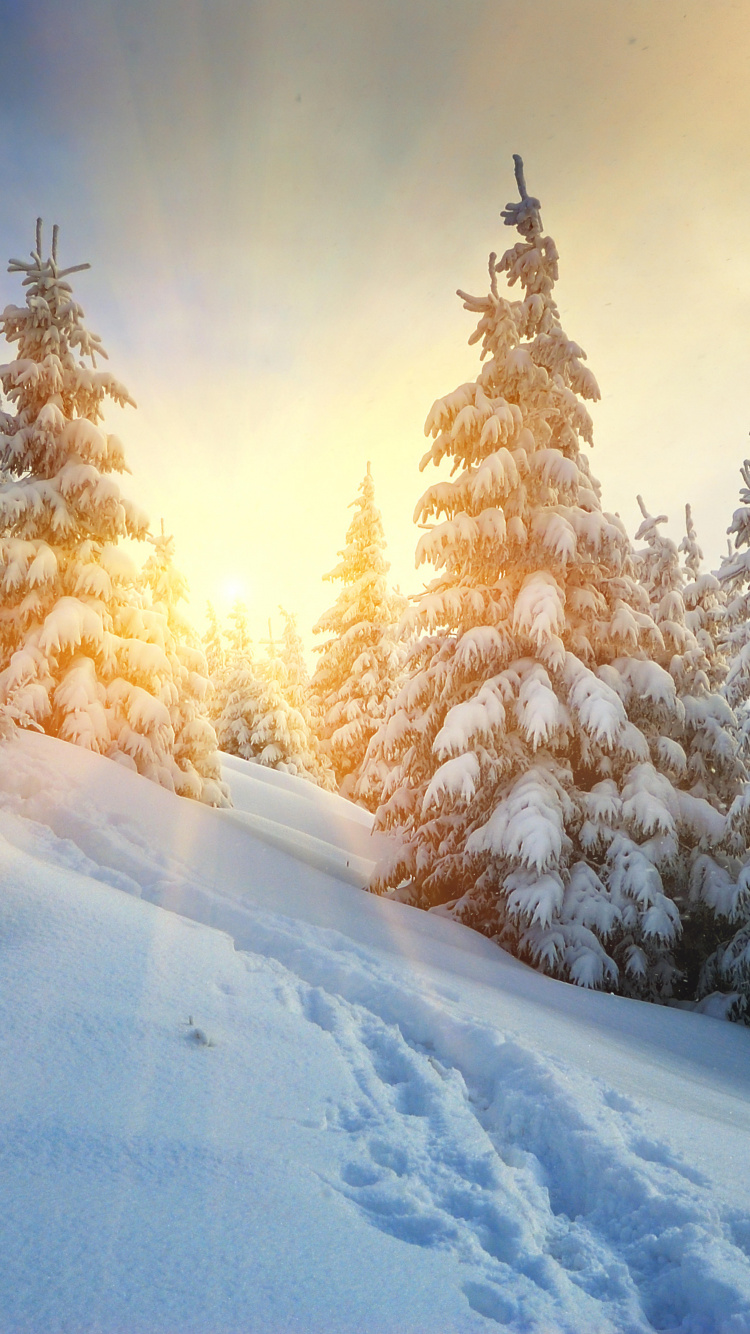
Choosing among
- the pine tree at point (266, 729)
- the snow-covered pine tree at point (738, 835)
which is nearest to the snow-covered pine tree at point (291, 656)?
the pine tree at point (266, 729)

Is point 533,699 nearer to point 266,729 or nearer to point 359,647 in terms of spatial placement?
point 359,647

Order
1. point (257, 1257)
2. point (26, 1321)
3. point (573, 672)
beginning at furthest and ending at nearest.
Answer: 1. point (573, 672)
2. point (257, 1257)
3. point (26, 1321)

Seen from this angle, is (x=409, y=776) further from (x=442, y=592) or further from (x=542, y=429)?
(x=542, y=429)

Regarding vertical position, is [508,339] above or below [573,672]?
above

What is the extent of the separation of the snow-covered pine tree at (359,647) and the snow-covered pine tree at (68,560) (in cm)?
1431

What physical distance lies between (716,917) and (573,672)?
4.29m

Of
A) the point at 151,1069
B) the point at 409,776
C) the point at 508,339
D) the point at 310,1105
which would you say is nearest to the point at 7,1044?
the point at 151,1069

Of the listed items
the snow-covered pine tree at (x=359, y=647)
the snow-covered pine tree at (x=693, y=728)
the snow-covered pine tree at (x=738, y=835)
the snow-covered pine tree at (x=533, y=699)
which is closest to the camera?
the snow-covered pine tree at (x=533, y=699)

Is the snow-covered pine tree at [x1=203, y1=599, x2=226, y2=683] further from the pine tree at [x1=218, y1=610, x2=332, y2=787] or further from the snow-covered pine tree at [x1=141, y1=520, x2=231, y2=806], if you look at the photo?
the snow-covered pine tree at [x1=141, y1=520, x2=231, y2=806]

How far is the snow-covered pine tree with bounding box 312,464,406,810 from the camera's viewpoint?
83.4ft

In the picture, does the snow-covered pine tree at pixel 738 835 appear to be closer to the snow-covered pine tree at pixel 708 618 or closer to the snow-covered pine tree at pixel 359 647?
the snow-covered pine tree at pixel 708 618

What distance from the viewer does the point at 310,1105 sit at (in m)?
3.04

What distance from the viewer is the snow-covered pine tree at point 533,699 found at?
8.91 m

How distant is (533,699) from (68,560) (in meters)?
7.60
